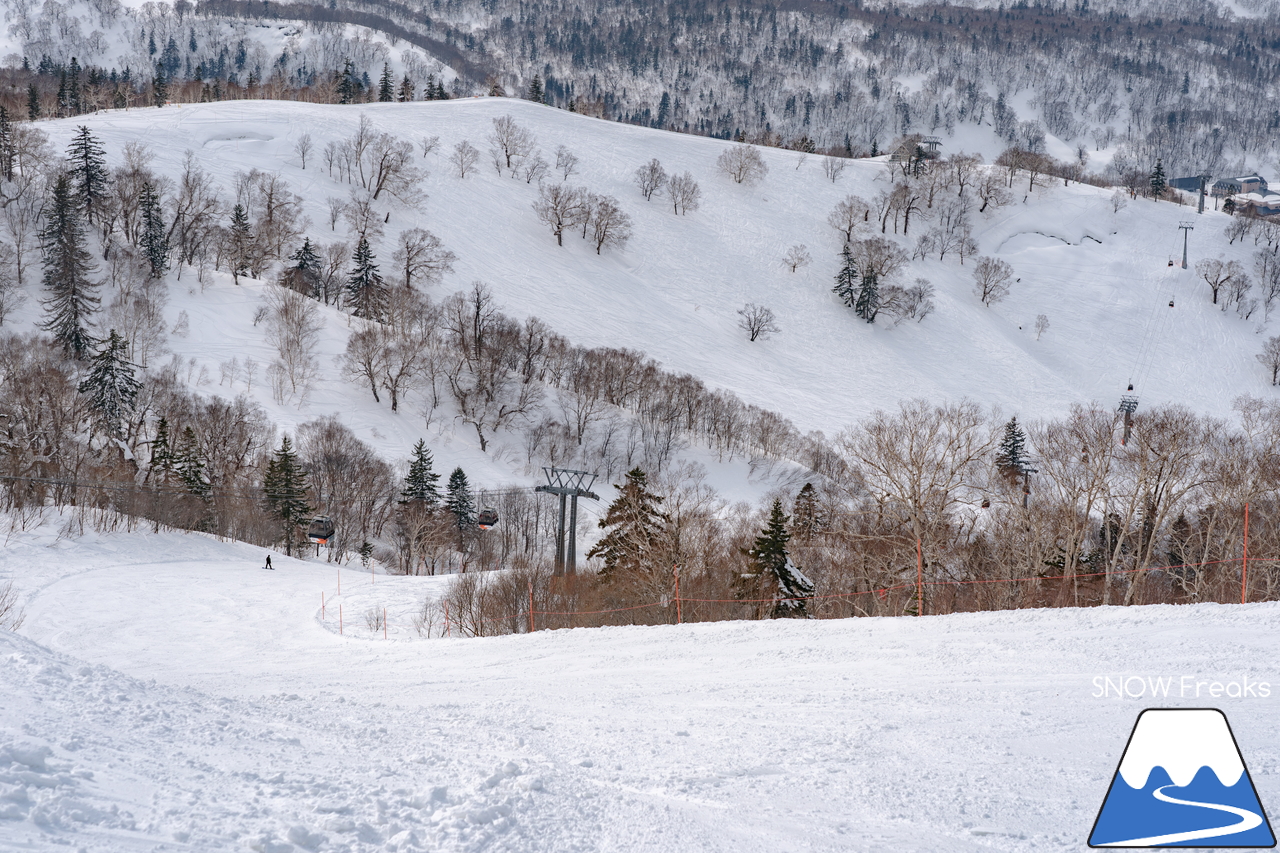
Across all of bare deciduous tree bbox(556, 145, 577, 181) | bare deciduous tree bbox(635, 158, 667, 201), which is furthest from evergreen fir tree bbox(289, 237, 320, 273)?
bare deciduous tree bbox(635, 158, 667, 201)

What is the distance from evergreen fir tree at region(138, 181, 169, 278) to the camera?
72125 millimetres

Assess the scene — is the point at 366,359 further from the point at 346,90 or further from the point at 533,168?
the point at 346,90

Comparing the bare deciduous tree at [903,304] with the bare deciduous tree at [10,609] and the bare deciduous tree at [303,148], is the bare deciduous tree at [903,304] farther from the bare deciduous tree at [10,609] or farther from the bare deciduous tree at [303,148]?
the bare deciduous tree at [10,609]

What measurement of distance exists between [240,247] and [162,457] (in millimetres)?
35452

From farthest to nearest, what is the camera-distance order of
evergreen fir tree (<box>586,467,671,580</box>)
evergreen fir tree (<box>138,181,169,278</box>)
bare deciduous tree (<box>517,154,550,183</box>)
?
1. bare deciduous tree (<box>517,154,550,183</box>)
2. evergreen fir tree (<box>138,181,169,278</box>)
3. evergreen fir tree (<box>586,467,671,580</box>)

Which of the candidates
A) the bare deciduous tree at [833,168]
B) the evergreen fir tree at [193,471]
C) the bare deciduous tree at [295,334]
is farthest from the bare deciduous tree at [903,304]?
the evergreen fir tree at [193,471]

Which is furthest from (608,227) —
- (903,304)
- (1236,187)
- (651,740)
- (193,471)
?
(1236,187)

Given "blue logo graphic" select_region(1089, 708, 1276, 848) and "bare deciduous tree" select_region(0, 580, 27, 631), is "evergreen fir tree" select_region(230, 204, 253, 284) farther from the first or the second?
"blue logo graphic" select_region(1089, 708, 1276, 848)

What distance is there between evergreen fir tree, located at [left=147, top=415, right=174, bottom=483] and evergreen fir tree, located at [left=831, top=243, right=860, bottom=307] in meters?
72.9

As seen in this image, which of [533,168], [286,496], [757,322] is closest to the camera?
[286,496]

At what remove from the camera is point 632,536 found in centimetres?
3344

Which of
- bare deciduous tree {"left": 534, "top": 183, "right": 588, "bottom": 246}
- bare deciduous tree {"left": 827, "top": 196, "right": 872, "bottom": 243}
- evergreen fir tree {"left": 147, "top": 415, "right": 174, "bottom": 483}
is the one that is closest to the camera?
evergreen fir tree {"left": 147, "top": 415, "right": 174, "bottom": 483}

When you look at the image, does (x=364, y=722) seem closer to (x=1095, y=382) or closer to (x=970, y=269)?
(x=1095, y=382)

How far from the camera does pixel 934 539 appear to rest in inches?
1087
